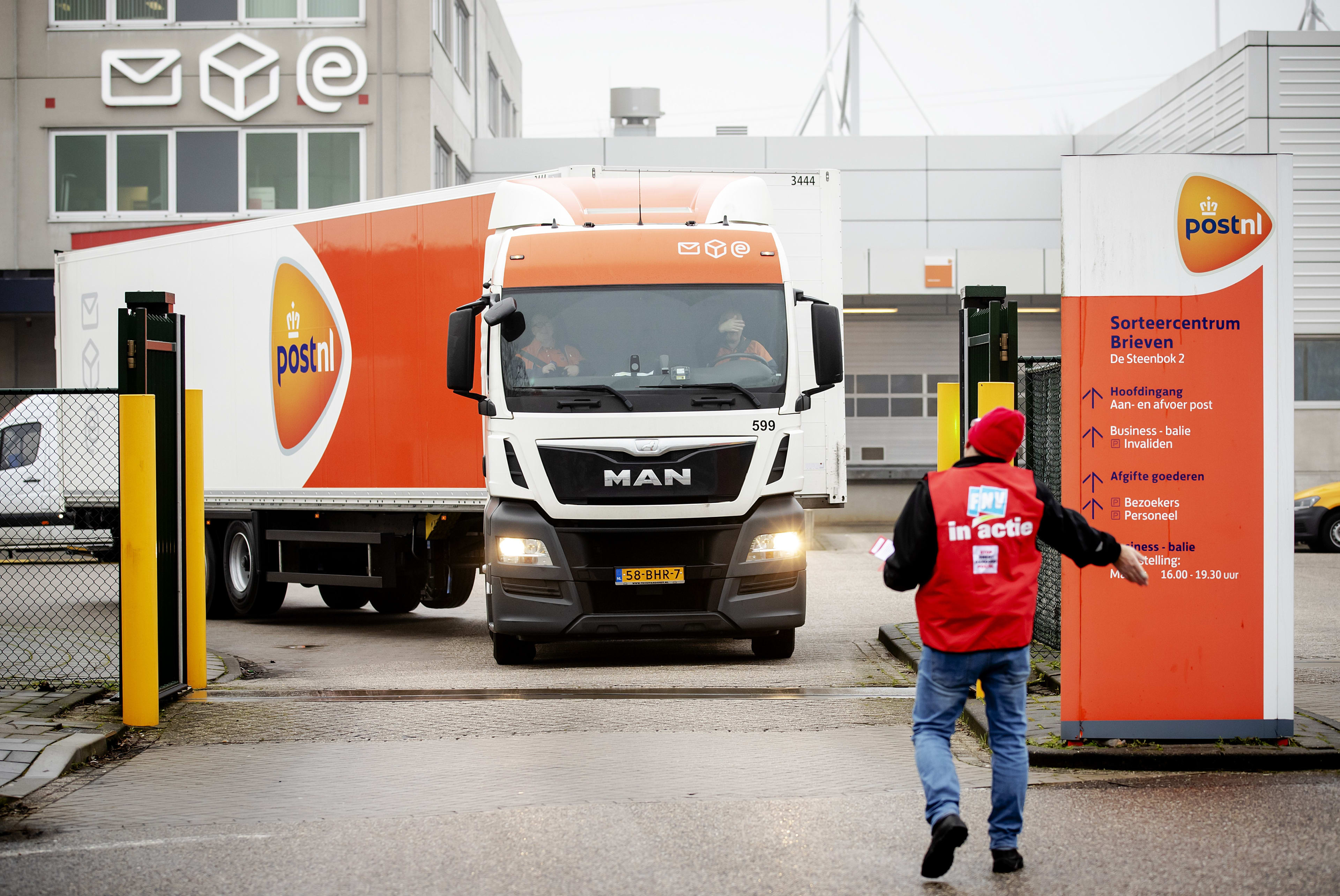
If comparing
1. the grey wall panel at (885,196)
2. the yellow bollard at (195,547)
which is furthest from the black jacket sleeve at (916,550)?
the grey wall panel at (885,196)

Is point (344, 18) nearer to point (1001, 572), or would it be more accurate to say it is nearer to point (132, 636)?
point (132, 636)

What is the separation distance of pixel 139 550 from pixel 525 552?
107 inches

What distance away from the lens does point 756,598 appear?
31.3 ft

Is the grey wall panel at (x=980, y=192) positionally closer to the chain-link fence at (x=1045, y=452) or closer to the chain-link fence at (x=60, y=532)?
the chain-link fence at (x=60, y=532)

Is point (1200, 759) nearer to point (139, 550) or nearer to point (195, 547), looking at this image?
point (139, 550)

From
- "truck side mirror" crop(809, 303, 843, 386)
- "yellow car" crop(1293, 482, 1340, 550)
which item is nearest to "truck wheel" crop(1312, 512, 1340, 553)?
"yellow car" crop(1293, 482, 1340, 550)

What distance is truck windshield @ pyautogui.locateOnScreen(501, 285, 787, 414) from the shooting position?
941cm

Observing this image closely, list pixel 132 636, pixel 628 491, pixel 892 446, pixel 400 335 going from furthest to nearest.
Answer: pixel 892 446 < pixel 400 335 < pixel 628 491 < pixel 132 636

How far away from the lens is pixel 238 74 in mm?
24844

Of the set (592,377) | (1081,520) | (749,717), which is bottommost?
(749,717)

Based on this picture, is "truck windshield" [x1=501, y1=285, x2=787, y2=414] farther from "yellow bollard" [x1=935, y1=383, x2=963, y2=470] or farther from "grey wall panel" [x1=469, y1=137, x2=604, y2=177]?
"grey wall panel" [x1=469, y1=137, x2=604, y2=177]

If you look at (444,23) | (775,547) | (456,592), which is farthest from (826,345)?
(444,23)

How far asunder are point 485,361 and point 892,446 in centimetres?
2113

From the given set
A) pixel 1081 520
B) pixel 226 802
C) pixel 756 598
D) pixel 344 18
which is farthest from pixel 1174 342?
pixel 344 18
